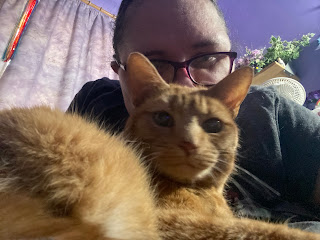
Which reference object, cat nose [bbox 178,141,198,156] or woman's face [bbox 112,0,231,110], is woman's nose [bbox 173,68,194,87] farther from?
cat nose [bbox 178,141,198,156]

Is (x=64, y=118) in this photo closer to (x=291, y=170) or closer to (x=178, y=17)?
(x=178, y=17)

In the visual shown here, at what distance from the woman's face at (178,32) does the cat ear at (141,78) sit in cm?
19

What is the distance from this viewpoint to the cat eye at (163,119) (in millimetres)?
607

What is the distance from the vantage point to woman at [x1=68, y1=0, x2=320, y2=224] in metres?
0.88

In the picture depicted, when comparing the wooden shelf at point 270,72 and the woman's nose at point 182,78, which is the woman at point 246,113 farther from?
the wooden shelf at point 270,72

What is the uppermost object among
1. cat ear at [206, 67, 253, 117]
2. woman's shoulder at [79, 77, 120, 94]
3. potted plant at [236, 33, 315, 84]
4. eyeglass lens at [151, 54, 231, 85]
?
potted plant at [236, 33, 315, 84]

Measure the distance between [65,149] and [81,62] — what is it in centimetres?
253

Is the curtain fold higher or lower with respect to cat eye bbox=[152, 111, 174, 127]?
higher

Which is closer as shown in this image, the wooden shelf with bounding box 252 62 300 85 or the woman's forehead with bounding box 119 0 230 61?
the woman's forehead with bounding box 119 0 230 61

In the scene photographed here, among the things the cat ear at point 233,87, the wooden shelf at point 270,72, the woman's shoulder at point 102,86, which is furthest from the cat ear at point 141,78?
the wooden shelf at point 270,72

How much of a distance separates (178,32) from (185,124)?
42cm

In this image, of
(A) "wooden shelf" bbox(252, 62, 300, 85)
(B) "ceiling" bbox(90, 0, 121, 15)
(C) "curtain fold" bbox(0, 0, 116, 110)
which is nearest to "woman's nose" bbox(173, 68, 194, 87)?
(C) "curtain fold" bbox(0, 0, 116, 110)

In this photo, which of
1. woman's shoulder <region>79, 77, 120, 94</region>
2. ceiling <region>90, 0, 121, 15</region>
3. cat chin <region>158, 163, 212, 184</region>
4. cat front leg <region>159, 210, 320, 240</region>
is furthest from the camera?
ceiling <region>90, 0, 121, 15</region>

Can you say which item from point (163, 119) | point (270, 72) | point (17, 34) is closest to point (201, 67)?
point (163, 119)
